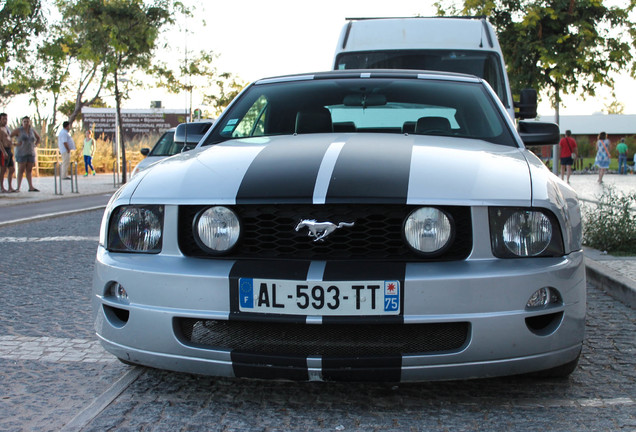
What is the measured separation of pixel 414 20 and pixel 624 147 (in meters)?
25.8

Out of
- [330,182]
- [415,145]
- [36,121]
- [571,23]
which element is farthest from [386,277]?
[36,121]

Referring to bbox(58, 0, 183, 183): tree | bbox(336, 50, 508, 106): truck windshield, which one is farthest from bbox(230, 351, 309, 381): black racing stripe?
bbox(58, 0, 183, 183): tree

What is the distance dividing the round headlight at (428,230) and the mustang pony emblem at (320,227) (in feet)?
0.74

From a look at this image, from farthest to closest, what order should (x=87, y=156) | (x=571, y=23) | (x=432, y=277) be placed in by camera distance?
(x=87, y=156) → (x=571, y=23) → (x=432, y=277)

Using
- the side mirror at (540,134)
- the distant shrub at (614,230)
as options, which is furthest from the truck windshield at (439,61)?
the side mirror at (540,134)

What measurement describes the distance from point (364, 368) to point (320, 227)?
0.54 meters

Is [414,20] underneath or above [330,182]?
above

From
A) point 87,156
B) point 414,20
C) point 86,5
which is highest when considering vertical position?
point 86,5

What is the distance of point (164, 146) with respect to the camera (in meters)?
15.2

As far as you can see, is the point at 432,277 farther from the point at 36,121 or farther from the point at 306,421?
the point at 36,121

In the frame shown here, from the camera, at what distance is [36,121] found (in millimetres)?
36281

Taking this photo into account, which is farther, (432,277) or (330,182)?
(330,182)

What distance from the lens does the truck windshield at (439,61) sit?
31.0ft

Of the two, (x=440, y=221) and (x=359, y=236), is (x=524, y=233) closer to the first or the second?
(x=440, y=221)
